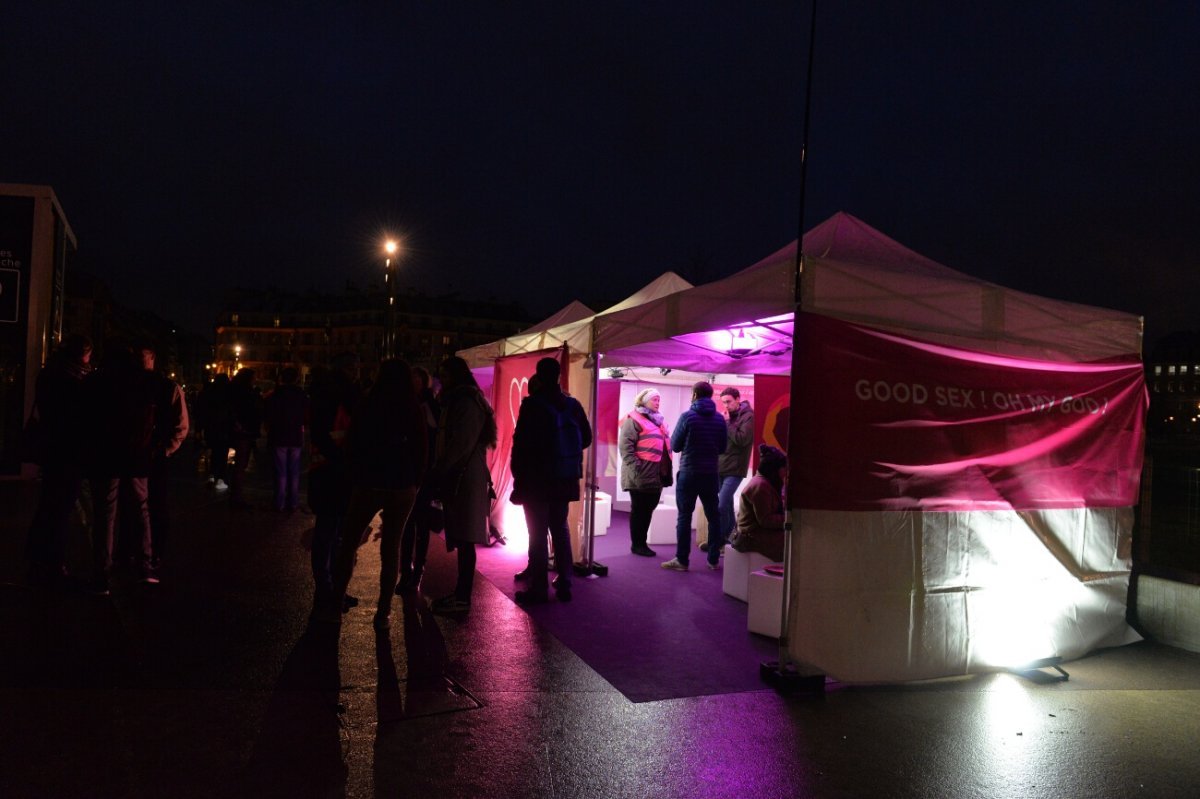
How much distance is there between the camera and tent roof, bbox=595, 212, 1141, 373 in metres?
4.78

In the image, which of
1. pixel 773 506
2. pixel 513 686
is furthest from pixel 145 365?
pixel 773 506

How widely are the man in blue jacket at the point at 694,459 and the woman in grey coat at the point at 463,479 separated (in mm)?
2685

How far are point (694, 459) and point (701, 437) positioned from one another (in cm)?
24

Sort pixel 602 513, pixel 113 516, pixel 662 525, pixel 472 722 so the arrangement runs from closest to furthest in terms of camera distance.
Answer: pixel 472 722, pixel 113 516, pixel 662 525, pixel 602 513

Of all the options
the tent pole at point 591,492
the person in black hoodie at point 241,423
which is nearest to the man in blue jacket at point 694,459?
the tent pole at point 591,492

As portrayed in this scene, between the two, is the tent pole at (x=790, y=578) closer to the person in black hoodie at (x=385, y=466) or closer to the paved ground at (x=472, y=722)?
the paved ground at (x=472, y=722)

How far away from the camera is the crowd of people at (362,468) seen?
5223 mm

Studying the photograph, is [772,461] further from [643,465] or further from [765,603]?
[643,465]

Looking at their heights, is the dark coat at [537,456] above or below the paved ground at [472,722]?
above

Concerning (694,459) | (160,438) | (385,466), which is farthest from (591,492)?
(160,438)

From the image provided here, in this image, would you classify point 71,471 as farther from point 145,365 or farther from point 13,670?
point 13,670

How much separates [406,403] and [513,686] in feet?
6.46

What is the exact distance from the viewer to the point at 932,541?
485 centimetres

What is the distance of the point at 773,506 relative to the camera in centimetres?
649
